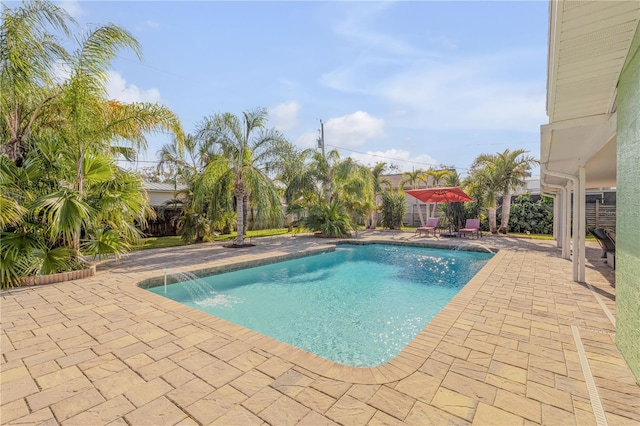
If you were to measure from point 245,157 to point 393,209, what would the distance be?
1243 centimetres

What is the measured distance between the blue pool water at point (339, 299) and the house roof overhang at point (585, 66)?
4.20 metres

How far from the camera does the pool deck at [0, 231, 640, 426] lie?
2475 mm

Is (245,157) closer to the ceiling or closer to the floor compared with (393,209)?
closer to the ceiling

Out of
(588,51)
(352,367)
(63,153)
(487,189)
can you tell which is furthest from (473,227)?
(63,153)

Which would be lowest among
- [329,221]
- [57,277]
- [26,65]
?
[57,277]

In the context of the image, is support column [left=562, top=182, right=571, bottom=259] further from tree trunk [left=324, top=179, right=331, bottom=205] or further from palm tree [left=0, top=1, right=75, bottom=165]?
palm tree [left=0, top=1, right=75, bottom=165]

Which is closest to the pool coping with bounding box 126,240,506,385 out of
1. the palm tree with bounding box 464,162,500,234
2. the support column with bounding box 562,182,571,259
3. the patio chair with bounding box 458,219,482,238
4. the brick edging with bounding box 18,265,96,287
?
the brick edging with bounding box 18,265,96,287

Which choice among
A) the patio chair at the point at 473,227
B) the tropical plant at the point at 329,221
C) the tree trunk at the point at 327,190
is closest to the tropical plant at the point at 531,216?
the patio chair at the point at 473,227

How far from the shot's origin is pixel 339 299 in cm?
732

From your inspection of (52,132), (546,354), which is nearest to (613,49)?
(546,354)

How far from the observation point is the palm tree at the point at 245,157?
12344 millimetres

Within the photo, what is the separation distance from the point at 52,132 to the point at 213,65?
5852 mm

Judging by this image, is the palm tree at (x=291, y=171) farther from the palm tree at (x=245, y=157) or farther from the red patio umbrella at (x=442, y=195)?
the red patio umbrella at (x=442, y=195)

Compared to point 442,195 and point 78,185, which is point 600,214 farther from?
point 78,185
